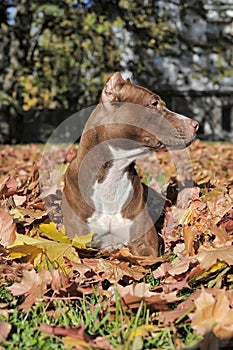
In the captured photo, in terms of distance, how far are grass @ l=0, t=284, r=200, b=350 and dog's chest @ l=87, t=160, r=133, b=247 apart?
672 millimetres

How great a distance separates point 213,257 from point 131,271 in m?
0.40

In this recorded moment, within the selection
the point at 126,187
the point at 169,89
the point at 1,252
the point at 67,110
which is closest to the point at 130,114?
the point at 126,187

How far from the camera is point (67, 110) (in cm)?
1831

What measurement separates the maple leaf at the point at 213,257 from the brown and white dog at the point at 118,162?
468 millimetres

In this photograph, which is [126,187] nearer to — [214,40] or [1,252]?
[1,252]

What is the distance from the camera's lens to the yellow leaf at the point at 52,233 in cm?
252

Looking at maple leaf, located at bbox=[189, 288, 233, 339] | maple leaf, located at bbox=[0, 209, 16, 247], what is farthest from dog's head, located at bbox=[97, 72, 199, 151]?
maple leaf, located at bbox=[189, 288, 233, 339]

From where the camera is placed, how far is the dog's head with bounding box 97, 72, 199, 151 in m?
2.57

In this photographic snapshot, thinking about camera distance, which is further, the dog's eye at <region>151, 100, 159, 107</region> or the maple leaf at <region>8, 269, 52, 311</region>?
the dog's eye at <region>151, 100, 159, 107</region>

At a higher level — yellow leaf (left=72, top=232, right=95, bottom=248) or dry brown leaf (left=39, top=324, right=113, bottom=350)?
dry brown leaf (left=39, top=324, right=113, bottom=350)

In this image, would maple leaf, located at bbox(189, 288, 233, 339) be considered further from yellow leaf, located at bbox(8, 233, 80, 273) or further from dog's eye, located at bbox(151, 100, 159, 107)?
dog's eye, located at bbox(151, 100, 159, 107)

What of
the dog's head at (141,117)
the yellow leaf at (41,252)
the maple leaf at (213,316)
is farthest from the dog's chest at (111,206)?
the maple leaf at (213,316)

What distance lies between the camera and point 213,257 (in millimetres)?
2168

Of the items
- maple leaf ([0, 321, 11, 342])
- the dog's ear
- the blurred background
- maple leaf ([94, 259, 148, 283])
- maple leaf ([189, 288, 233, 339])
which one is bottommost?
the blurred background
